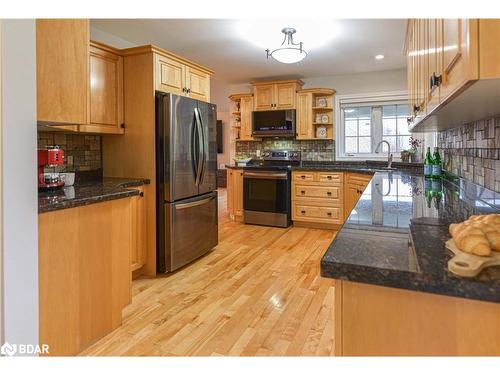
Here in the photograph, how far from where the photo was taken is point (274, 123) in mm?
5336

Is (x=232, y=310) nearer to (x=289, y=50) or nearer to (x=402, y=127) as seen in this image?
(x=289, y=50)

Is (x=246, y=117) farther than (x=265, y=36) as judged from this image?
Yes

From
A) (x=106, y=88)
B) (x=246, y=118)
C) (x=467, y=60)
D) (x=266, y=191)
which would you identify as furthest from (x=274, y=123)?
(x=467, y=60)

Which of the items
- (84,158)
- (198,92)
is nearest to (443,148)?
(198,92)

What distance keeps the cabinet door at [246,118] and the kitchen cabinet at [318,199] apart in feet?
4.04

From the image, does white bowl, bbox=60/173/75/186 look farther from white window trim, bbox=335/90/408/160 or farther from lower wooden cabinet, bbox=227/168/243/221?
white window trim, bbox=335/90/408/160

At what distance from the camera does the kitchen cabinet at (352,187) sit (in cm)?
435

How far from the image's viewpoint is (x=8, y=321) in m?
1.31

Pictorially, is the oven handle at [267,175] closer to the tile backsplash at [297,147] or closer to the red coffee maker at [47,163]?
the tile backsplash at [297,147]

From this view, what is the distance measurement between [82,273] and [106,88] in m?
1.74

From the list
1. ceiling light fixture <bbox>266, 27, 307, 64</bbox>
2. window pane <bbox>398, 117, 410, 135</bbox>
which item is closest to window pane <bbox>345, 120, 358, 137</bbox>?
window pane <bbox>398, 117, 410, 135</bbox>

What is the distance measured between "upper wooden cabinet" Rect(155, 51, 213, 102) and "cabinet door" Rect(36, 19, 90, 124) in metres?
1.23

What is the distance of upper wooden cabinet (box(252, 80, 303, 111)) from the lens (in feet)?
17.3

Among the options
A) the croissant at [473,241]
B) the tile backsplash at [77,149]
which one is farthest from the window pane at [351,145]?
the croissant at [473,241]
